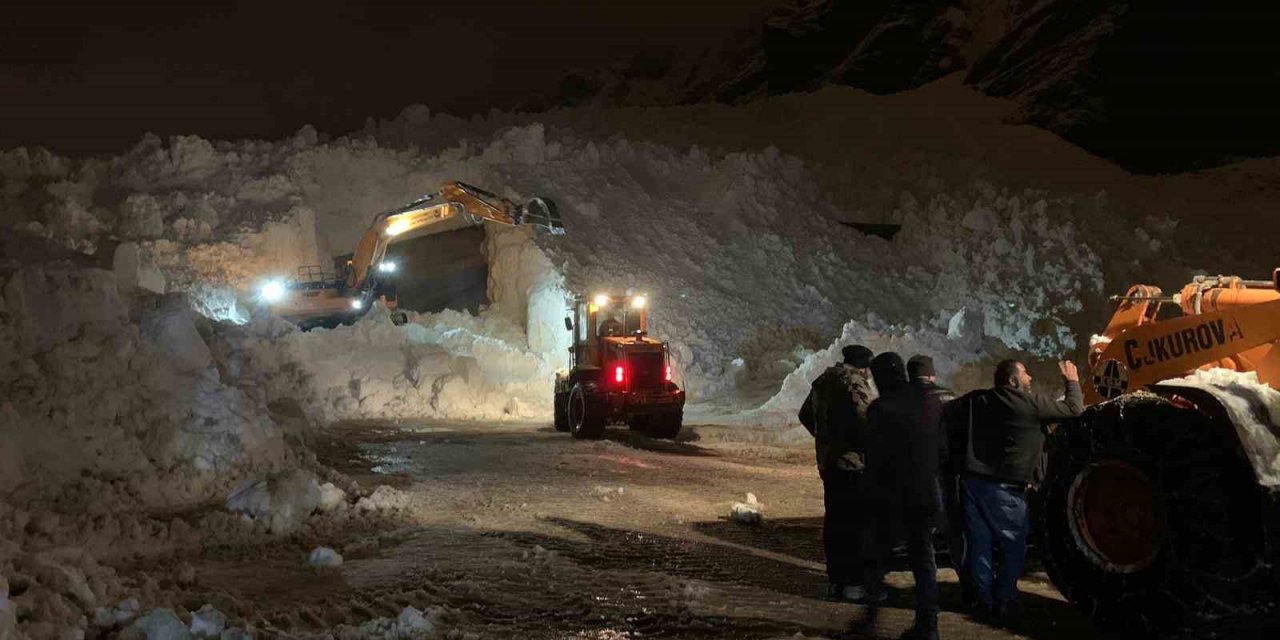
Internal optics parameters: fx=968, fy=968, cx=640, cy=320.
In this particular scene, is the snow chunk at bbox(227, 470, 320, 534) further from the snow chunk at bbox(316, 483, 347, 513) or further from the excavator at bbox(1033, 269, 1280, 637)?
the excavator at bbox(1033, 269, 1280, 637)

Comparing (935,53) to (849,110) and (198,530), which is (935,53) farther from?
(198,530)

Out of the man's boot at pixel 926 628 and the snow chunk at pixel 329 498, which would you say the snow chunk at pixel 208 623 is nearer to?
the snow chunk at pixel 329 498

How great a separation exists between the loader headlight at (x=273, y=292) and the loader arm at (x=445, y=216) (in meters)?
1.40

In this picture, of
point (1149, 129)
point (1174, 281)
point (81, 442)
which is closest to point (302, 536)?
point (81, 442)

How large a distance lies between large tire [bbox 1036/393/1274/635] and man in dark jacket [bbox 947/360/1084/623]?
0.76 feet

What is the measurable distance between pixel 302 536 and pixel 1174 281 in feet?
A: 80.6

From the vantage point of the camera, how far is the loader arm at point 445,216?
19969 mm

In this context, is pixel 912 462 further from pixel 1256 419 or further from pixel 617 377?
pixel 617 377

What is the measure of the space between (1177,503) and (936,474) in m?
1.16

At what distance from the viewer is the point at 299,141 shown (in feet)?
85.6

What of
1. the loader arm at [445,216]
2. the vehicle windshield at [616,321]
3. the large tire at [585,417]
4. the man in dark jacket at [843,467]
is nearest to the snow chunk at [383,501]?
the man in dark jacket at [843,467]

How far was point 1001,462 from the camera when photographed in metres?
5.22

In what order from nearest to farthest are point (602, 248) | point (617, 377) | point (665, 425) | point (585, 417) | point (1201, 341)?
point (1201, 341), point (585, 417), point (617, 377), point (665, 425), point (602, 248)

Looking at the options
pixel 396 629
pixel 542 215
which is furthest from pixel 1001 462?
pixel 542 215
